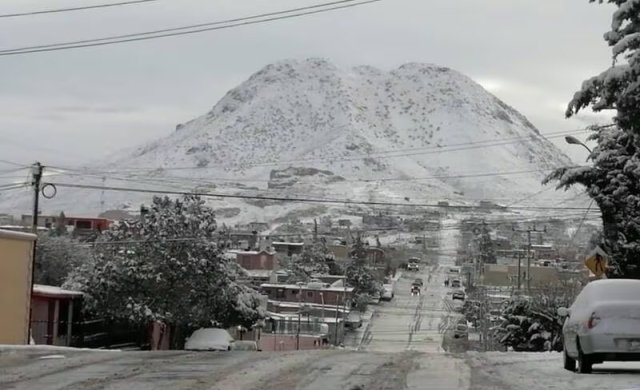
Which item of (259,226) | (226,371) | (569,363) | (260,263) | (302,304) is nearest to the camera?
(226,371)

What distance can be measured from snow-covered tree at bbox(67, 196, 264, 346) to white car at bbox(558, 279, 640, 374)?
91.3ft

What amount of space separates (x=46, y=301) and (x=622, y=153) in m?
23.7

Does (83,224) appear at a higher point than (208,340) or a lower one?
higher

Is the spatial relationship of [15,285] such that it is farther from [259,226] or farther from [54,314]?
[259,226]

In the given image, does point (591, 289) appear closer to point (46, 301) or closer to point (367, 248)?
point (46, 301)

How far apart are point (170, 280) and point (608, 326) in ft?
96.5

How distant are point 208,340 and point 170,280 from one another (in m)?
3.51

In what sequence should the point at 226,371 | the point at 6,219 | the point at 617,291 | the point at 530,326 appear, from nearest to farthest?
1. the point at 617,291
2. the point at 226,371
3. the point at 530,326
4. the point at 6,219

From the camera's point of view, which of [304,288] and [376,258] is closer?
[304,288]

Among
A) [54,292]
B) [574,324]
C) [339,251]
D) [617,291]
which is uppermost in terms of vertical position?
[339,251]

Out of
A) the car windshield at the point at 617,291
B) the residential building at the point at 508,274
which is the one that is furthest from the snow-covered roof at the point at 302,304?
the car windshield at the point at 617,291

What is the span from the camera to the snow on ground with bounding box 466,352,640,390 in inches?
508

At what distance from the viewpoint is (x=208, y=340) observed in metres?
39.8

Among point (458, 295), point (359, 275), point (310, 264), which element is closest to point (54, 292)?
point (359, 275)
